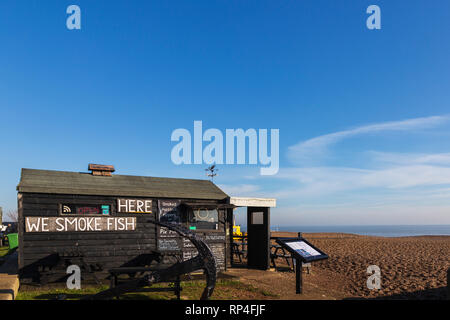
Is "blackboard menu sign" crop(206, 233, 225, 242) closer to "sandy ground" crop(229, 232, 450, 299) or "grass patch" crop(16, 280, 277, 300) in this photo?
"sandy ground" crop(229, 232, 450, 299)

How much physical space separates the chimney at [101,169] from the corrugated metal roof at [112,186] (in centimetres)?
23

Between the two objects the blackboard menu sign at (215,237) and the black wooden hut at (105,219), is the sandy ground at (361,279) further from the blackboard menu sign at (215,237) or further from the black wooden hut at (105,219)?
the black wooden hut at (105,219)

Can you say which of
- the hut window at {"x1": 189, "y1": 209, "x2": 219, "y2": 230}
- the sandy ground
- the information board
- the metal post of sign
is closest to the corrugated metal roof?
the hut window at {"x1": 189, "y1": 209, "x2": 219, "y2": 230}

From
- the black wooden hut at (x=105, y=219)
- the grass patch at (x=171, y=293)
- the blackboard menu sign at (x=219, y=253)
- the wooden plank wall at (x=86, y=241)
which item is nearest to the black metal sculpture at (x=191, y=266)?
the grass patch at (x=171, y=293)

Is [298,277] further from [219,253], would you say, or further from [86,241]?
[86,241]

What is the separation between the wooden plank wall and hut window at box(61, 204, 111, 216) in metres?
0.16

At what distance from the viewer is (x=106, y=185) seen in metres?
12.1

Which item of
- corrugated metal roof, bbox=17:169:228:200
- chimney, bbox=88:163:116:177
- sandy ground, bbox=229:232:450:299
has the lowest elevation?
sandy ground, bbox=229:232:450:299

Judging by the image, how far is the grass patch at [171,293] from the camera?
866cm

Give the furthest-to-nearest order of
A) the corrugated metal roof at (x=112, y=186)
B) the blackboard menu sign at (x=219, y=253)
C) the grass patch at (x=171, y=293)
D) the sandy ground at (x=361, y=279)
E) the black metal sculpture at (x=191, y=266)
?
1. the blackboard menu sign at (x=219, y=253)
2. the corrugated metal roof at (x=112, y=186)
3. the sandy ground at (x=361, y=279)
4. the grass patch at (x=171, y=293)
5. the black metal sculpture at (x=191, y=266)

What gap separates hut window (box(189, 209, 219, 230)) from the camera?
515 inches

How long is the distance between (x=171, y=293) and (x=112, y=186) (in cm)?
471

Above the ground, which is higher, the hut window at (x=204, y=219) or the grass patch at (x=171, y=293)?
the hut window at (x=204, y=219)
